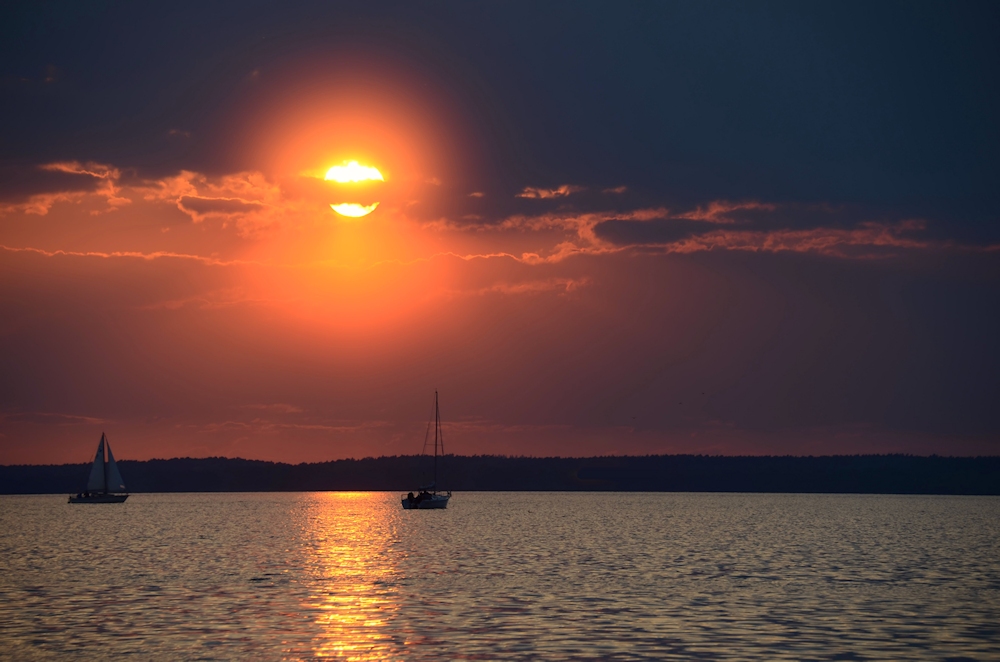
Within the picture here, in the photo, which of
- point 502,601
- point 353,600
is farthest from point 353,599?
point 502,601

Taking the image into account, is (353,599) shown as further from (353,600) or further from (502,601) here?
(502,601)

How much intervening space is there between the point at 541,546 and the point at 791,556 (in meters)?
26.8

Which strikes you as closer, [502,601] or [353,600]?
[502,601]

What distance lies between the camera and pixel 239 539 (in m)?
134

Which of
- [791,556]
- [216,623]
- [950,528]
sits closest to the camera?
[216,623]

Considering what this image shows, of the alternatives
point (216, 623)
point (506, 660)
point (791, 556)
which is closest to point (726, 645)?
point (506, 660)

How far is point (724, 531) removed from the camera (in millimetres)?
154000

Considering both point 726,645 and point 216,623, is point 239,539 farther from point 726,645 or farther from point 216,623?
point 726,645

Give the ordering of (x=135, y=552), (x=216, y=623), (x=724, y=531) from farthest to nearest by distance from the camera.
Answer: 1. (x=724, y=531)
2. (x=135, y=552)
3. (x=216, y=623)

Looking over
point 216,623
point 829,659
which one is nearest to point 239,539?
point 216,623

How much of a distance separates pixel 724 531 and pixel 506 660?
11845cm

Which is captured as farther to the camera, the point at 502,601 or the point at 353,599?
the point at 353,599

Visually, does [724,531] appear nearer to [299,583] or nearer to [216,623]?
[299,583]

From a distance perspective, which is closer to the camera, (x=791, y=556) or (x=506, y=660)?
(x=506, y=660)
